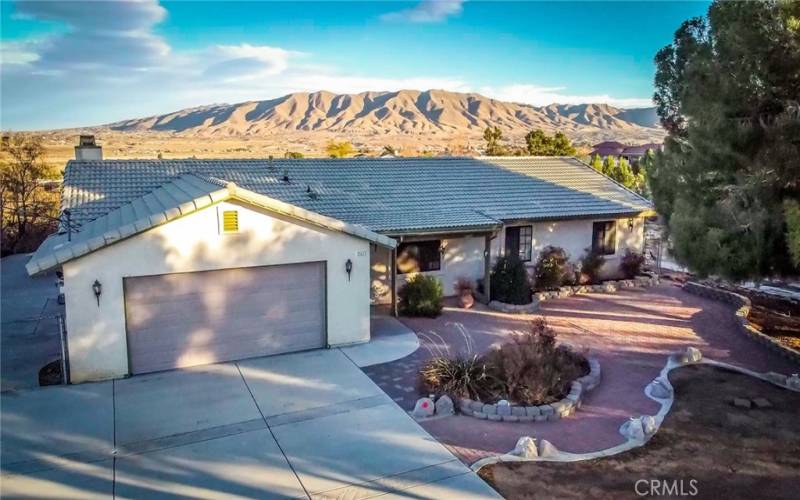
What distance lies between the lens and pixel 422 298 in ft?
48.1

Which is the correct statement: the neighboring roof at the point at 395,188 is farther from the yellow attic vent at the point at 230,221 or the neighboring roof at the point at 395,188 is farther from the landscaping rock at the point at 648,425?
the landscaping rock at the point at 648,425

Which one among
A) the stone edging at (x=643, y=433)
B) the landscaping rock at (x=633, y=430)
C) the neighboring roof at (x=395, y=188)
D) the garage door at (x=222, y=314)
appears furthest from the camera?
the neighboring roof at (x=395, y=188)

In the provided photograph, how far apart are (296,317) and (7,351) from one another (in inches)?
242

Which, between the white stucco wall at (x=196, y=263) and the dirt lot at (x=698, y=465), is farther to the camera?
the white stucco wall at (x=196, y=263)

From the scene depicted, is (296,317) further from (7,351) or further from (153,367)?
(7,351)

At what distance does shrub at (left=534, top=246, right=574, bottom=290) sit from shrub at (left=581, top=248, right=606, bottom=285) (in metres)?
1.00

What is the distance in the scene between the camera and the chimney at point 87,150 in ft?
57.0

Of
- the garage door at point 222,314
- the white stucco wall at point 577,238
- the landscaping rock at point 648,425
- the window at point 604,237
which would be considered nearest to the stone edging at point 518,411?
the landscaping rock at point 648,425

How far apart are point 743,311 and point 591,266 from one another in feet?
15.0

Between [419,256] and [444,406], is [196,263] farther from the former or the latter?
[419,256]

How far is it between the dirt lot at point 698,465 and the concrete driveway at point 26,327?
9.06 metres

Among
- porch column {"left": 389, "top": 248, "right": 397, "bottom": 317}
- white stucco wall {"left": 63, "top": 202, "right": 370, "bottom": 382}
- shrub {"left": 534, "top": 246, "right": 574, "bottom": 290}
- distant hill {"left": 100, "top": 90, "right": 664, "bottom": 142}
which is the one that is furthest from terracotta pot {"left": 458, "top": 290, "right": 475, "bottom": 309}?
distant hill {"left": 100, "top": 90, "right": 664, "bottom": 142}

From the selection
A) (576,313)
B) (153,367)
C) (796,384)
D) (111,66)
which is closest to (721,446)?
(796,384)

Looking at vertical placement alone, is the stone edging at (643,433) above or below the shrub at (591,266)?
below
